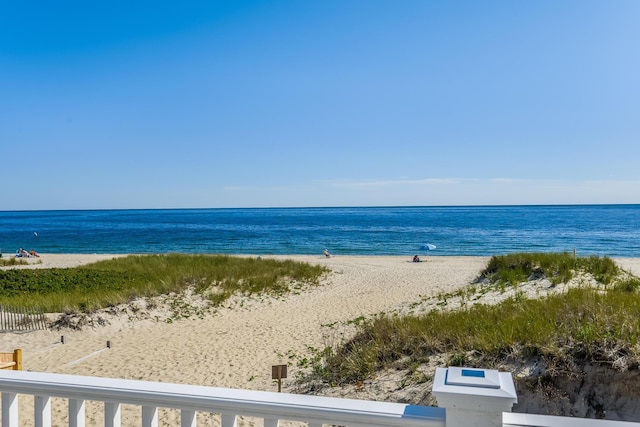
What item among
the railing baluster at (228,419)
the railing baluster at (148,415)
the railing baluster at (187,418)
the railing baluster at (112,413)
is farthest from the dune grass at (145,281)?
the railing baluster at (228,419)

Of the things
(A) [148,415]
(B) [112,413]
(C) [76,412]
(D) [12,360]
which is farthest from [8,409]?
(D) [12,360]

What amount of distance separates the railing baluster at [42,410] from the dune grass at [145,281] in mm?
11684

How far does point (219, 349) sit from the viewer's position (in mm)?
10133

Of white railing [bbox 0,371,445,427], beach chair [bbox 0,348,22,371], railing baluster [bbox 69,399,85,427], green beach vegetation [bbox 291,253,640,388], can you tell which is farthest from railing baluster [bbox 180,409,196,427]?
beach chair [bbox 0,348,22,371]

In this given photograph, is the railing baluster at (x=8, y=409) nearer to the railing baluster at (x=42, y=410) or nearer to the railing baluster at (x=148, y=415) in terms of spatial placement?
the railing baluster at (x=42, y=410)

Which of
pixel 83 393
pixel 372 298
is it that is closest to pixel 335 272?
pixel 372 298

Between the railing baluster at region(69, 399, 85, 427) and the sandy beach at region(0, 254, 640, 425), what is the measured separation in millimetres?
5813

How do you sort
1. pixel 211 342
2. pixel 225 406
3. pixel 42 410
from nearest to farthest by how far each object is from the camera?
pixel 225 406 → pixel 42 410 → pixel 211 342

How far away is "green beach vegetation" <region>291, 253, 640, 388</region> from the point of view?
5.26 m

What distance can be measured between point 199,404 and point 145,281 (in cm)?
1605

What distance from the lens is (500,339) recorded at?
589 centimetres

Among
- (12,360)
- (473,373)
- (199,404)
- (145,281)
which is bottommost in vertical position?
(145,281)

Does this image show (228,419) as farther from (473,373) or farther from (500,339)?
(500,339)

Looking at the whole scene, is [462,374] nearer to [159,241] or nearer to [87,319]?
[87,319]
